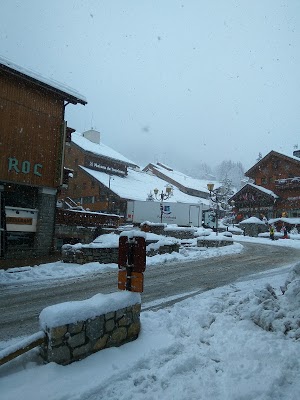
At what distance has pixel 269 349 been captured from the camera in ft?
14.5

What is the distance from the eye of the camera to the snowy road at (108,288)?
620cm

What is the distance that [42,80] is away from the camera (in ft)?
53.1

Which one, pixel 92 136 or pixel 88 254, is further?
pixel 92 136

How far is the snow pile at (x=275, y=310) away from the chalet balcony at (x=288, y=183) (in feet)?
125

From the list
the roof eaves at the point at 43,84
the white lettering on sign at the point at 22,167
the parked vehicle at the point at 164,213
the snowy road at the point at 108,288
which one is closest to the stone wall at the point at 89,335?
the snowy road at the point at 108,288

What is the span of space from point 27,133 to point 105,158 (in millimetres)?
29316

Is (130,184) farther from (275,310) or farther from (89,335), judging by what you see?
(89,335)

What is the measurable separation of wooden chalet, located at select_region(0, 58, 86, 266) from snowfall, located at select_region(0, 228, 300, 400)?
11685 millimetres

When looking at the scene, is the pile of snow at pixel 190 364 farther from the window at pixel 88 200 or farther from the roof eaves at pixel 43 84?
the window at pixel 88 200

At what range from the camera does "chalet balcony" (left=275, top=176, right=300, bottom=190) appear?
134 ft

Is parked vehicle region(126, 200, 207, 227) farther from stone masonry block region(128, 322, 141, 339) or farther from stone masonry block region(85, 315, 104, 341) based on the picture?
stone masonry block region(85, 315, 104, 341)

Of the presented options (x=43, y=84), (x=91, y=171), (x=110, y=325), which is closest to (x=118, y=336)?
(x=110, y=325)

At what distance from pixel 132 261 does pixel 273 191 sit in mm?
43725

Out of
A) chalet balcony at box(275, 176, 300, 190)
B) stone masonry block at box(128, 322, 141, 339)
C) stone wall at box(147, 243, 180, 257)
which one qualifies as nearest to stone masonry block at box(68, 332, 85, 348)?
stone masonry block at box(128, 322, 141, 339)
